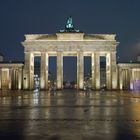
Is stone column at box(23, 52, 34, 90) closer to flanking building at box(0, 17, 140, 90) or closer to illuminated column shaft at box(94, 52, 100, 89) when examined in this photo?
flanking building at box(0, 17, 140, 90)

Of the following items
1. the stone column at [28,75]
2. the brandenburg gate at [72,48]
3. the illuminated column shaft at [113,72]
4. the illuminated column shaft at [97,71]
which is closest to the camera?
the brandenburg gate at [72,48]

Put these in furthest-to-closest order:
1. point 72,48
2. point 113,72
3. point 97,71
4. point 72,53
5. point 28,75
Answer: point 72,53
point 28,75
point 97,71
point 113,72
point 72,48

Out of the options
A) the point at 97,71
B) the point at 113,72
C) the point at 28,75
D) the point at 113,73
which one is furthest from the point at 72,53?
the point at 28,75

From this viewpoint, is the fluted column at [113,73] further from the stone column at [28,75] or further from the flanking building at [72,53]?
the stone column at [28,75]

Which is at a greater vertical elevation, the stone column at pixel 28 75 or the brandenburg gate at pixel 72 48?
the brandenburg gate at pixel 72 48

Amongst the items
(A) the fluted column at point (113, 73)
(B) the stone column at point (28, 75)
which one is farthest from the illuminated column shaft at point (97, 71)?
(B) the stone column at point (28, 75)

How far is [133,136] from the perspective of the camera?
15.1 m

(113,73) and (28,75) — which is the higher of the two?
(113,73)

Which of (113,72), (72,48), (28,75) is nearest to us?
(72,48)

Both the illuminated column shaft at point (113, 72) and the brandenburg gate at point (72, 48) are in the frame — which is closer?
the brandenburg gate at point (72, 48)

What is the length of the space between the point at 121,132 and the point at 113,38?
327 ft

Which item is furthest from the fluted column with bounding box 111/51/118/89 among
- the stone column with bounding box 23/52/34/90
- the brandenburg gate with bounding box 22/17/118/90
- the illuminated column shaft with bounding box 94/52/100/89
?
the stone column with bounding box 23/52/34/90

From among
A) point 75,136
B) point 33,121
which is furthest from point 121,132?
point 33,121

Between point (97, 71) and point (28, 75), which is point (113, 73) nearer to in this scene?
point (97, 71)
